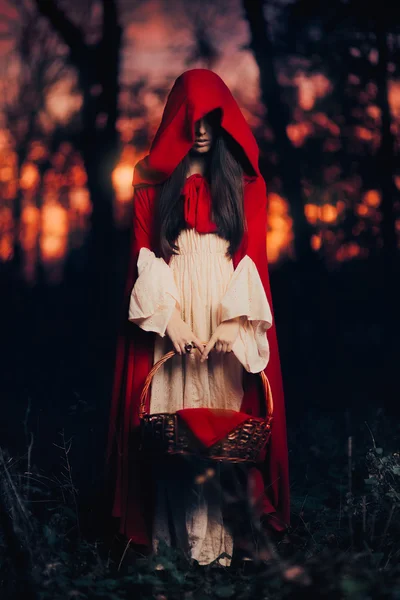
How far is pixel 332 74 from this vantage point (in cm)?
612

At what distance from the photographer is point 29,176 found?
305 inches

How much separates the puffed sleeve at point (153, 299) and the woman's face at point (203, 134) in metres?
0.56

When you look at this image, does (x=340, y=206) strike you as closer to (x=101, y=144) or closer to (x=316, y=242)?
A: (x=316, y=242)

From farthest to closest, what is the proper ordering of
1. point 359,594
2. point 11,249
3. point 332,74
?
1. point 11,249
2. point 332,74
3. point 359,594

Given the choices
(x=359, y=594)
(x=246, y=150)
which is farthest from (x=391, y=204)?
(x=359, y=594)

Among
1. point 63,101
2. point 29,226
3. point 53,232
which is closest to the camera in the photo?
point 63,101

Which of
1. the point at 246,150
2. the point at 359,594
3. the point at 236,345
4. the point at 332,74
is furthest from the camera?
the point at 332,74

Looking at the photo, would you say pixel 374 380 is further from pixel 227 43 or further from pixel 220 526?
pixel 220 526

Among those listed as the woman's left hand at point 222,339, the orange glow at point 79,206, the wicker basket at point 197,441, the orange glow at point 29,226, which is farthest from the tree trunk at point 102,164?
the wicker basket at point 197,441

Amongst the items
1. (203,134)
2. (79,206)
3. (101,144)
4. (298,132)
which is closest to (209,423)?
(203,134)

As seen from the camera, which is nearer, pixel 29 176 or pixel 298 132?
pixel 298 132

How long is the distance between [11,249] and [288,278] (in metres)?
3.16

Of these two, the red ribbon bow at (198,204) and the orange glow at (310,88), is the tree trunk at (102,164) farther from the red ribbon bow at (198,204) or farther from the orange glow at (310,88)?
the red ribbon bow at (198,204)

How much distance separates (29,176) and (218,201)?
5.10m
